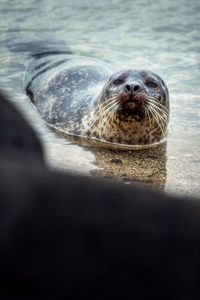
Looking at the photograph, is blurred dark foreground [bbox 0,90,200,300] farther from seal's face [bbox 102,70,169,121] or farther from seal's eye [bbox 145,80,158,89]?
seal's eye [bbox 145,80,158,89]

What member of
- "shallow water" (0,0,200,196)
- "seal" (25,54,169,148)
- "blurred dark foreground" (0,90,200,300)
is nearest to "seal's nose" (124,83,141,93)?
"seal" (25,54,169,148)

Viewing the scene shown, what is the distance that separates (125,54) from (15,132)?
28.1 feet

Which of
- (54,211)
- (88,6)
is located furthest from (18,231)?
(88,6)

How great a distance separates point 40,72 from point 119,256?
748 cm

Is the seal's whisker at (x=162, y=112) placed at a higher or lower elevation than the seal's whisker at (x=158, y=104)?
lower

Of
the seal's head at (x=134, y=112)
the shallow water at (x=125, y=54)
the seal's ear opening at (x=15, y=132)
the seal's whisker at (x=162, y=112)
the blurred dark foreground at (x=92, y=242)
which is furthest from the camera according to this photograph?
the seal's whisker at (x=162, y=112)

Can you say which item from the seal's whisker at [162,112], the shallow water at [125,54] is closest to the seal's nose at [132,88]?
the seal's whisker at [162,112]

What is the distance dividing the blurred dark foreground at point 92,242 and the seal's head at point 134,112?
464 centimetres

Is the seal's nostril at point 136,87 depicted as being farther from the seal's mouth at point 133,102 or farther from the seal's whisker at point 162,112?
the seal's whisker at point 162,112

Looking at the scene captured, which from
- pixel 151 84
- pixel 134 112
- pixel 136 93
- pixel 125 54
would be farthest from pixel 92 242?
pixel 125 54

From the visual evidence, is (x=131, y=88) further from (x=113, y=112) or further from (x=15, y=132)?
(x=15, y=132)

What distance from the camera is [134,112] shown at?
541 centimetres

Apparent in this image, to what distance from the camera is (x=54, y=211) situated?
2.18 feet

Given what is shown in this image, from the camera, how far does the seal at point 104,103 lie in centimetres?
542
